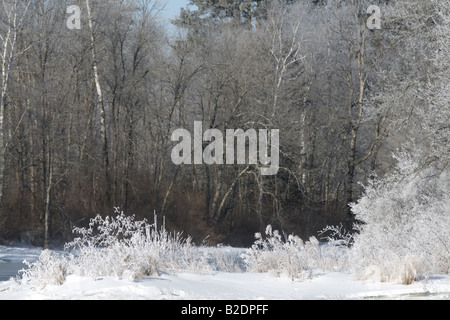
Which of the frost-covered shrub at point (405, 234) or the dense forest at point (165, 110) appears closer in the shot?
the frost-covered shrub at point (405, 234)

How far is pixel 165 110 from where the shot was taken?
96.1 ft

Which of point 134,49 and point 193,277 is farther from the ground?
point 134,49

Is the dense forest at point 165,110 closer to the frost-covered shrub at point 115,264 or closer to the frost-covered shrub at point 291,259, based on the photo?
the frost-covered shrub at point 291,259

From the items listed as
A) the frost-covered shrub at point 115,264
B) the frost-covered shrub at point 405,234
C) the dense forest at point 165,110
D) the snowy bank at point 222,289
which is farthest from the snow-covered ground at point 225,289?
the dense forest at point 165,110

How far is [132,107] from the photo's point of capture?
2803cm

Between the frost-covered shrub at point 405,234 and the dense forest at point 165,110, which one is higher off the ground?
the dense forest at point 165,110

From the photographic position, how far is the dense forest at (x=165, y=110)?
23.7 meters

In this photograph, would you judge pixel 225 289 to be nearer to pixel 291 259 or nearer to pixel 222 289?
pixel 222 289

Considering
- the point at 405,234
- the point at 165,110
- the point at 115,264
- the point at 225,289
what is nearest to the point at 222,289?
the point at 225,289

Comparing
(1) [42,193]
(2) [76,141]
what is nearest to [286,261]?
(1) [42,193]

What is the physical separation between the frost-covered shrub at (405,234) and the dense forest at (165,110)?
3.40 meters

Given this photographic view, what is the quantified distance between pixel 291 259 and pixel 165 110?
67.8ft

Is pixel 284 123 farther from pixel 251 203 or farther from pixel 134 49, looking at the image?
pixel 134 49
